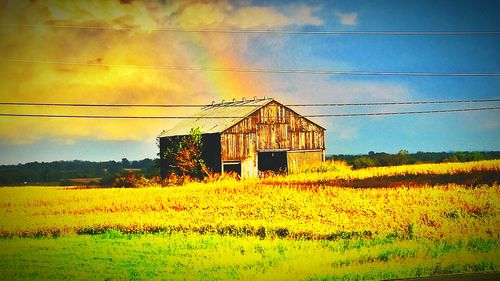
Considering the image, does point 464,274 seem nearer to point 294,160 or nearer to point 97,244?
point 294,160

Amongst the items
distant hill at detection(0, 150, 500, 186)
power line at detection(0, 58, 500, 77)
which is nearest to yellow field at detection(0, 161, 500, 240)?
distant hill at detection(0, 150, 500, 186)

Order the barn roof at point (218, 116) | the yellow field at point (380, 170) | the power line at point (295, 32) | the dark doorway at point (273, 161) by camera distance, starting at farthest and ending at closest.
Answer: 1. the yellow field at point (380, 170)
2. the dark doorway at point (273, 161)
3. the barn roof at point (218, 116)
4. the power line at point (295, 32)

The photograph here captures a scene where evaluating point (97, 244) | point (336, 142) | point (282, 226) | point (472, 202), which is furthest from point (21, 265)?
point (472, 202)

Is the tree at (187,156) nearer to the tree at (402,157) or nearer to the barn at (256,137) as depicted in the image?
the barn at (256,137)

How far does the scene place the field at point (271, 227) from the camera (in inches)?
279

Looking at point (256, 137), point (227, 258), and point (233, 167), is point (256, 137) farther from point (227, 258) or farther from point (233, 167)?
point (227, 258)

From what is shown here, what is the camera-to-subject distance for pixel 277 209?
8.26 metres

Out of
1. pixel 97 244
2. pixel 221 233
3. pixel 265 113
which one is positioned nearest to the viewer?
pixel 97 244

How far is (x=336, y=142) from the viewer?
28.6 ft

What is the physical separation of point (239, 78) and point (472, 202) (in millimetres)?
4062

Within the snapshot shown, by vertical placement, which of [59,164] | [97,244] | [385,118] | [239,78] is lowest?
[97,244]

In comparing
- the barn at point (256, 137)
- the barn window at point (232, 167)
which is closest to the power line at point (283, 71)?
the barn at point (256, 137)

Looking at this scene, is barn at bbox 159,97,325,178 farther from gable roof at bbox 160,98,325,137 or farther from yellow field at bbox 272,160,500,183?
yellow field at bbox 272,160,500,183

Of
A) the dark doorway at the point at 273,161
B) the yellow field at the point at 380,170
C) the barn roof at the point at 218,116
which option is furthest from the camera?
the yellow field at the point at 380,170
